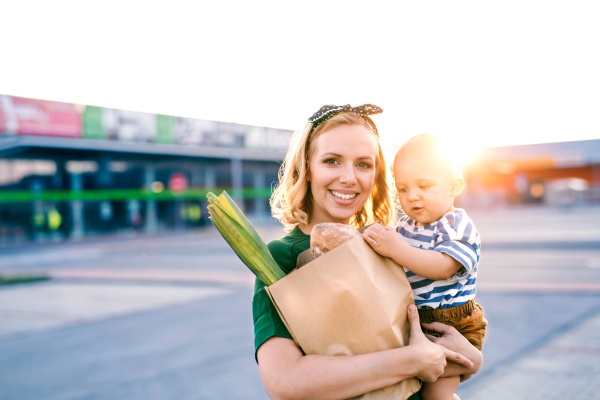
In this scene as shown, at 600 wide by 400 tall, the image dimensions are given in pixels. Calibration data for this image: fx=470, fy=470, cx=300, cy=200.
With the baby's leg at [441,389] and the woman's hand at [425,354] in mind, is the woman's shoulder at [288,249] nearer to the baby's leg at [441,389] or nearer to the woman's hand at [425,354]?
the woman's hand at [425,354]

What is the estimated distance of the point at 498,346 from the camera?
5938 mm

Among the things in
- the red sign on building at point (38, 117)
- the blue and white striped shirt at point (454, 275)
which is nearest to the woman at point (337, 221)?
the blue and white striped shirt at point (454, 275)

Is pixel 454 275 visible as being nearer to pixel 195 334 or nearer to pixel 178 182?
pixel 195 334

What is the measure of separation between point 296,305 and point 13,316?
8903 mm

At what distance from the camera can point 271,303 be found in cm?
164

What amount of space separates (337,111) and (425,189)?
1.58ft

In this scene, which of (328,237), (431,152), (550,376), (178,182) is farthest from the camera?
(178,182)

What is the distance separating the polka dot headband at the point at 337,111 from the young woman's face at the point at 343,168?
0.09 meters

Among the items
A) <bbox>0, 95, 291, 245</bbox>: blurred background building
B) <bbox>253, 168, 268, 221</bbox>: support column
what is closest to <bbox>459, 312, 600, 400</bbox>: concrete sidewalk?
<bbox>0, 95, 291, 245</bbox>: blurred background building

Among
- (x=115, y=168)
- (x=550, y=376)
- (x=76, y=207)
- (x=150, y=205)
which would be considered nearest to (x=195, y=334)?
(x=550, y=376)

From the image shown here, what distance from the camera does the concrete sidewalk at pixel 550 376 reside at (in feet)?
14.8

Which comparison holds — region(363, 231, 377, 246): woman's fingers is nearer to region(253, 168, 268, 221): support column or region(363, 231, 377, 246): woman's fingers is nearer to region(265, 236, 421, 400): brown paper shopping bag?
region(265, 236, 421, 400): brown paper shopping bag

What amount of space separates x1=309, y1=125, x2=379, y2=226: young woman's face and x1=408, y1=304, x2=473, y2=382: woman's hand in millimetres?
511

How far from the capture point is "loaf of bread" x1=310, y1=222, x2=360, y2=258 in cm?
151
